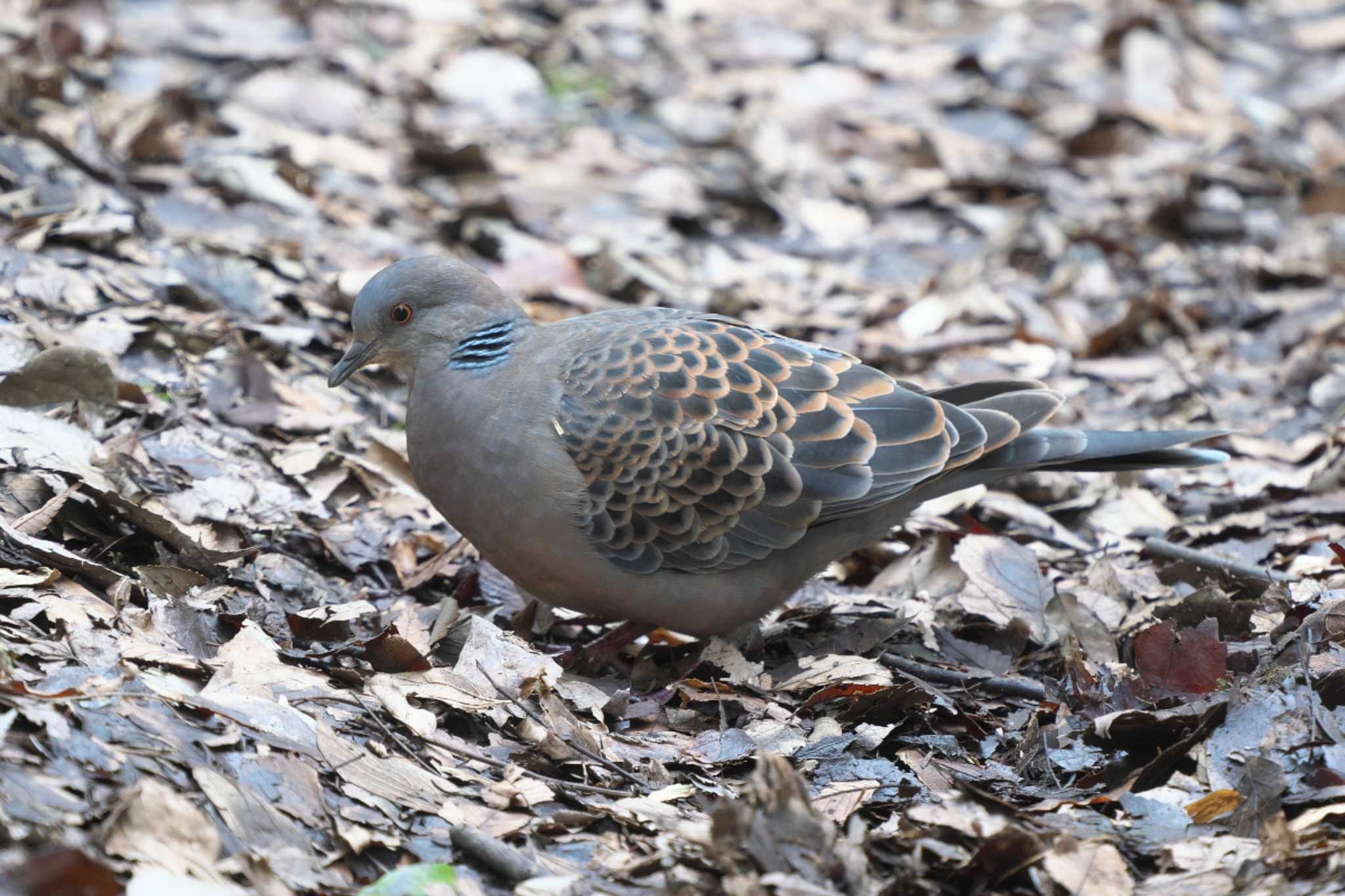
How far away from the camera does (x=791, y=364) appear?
5164 mm

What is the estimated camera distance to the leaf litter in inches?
135

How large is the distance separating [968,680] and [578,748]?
143cm

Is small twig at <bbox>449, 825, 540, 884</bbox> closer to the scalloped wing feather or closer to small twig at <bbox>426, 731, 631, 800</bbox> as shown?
small twig at <bbox>426, 731, 631, 800</bbox>

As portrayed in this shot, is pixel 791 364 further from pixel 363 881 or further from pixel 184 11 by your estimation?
pixel 184 11

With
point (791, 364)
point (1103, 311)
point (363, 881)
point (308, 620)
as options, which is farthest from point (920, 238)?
point (363, 881)

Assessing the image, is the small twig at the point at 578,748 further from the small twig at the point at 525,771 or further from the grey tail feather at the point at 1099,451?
the grey tail feather at the point at 1099,451

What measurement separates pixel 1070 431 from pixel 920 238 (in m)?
3.84

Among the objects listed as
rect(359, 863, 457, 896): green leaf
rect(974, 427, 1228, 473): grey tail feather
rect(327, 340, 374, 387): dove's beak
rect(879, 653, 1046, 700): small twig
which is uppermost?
rect(974, 427, 1228, 473): grey tail feather

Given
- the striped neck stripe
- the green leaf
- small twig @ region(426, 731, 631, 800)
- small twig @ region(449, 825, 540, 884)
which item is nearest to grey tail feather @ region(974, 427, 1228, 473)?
the striped neck stripe

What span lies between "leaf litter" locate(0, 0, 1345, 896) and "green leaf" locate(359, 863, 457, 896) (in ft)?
0.05

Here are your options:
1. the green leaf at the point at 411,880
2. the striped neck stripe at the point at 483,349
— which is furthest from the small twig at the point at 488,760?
the striped neck stripe at the point at 483,349

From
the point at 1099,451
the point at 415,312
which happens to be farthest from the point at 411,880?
the point at 1099,451

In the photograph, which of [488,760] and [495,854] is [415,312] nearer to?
[488,760]

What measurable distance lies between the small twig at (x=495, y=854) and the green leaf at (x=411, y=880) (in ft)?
0.42
